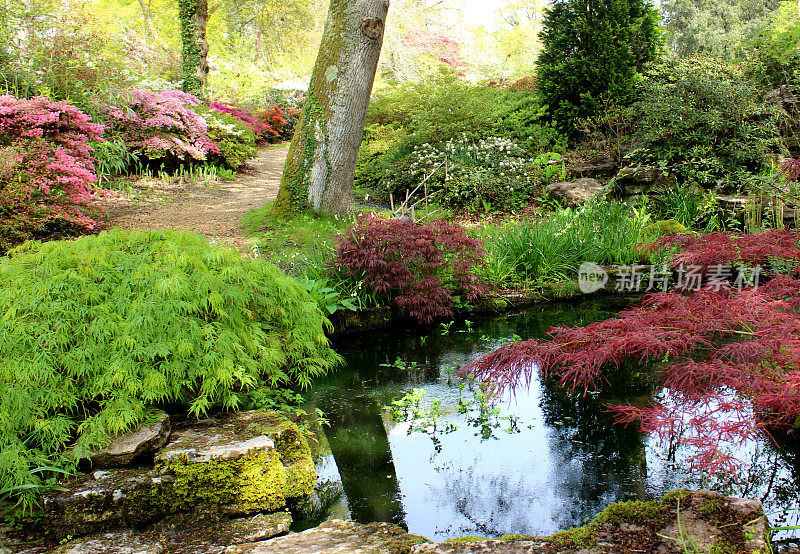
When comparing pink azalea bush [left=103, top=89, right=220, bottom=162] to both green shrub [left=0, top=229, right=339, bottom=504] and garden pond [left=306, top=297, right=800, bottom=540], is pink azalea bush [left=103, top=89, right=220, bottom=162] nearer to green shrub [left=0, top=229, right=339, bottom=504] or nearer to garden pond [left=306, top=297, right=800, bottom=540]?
green shrub [left=0, top=229, right=339, bottom=504]

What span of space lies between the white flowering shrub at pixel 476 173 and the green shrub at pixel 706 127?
1682 mm

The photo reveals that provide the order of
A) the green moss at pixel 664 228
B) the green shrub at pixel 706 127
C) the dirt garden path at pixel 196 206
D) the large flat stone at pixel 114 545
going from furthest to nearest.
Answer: the green shrub at pixel 706 127
the dirt garden path at pixel 196 206
the green moss at pixel 664 228
the large flat stone at pixel 114 545

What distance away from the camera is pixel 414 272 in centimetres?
538

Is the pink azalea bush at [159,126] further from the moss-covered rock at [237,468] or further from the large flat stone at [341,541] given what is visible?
the large flat stone at [341,541]

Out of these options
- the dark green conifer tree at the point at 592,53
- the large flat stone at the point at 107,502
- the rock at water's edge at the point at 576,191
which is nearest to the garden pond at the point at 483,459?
the large flat stone at the point at 107,502

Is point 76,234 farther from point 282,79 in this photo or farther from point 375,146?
point 282,79

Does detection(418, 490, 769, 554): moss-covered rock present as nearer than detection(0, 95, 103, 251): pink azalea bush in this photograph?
Yes

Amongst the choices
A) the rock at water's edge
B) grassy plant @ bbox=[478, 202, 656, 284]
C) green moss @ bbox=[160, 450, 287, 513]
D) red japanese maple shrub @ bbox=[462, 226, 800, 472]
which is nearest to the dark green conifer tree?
the rock at water's edge

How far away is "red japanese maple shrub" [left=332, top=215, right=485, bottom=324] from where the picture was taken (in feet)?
16.9

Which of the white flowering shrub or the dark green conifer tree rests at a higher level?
the dark green conifer tree

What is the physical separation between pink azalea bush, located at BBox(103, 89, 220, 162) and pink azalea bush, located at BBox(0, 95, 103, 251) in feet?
7.26

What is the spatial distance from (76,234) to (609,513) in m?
6.39

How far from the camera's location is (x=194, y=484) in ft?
8.78

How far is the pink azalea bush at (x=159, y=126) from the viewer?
935cm
